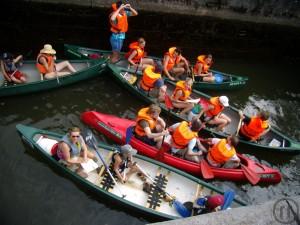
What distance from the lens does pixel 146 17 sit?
14.7 m

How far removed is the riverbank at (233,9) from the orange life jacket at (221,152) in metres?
8.16

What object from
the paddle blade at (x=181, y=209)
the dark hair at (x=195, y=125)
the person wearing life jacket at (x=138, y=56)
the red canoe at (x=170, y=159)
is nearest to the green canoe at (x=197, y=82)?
the person wearing life jacket at (x=138, y=56)

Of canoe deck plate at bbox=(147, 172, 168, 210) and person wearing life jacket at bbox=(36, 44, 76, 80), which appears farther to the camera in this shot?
person wearing life jacket at bbox=(36, 44, 76, 80)

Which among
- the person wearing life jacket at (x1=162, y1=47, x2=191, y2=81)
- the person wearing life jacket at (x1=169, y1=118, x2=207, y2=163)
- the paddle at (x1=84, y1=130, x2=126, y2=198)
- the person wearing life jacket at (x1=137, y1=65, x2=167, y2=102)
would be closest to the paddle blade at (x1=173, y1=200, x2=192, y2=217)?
the paddle at (x1=84, y1=130, x2=126, y2=198)

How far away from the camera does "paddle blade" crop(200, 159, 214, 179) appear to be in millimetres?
8758

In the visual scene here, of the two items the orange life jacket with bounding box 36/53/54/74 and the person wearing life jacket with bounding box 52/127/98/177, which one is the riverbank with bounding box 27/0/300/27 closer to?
the orange life jacket with bounding box 36/53/54/74

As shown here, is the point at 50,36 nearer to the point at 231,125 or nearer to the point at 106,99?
the point at 106,99

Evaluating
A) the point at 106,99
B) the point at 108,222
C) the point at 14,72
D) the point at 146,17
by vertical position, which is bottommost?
the point at 108,222

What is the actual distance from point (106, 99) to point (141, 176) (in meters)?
3.64

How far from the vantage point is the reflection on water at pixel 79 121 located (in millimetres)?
7910

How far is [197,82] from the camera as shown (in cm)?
1173

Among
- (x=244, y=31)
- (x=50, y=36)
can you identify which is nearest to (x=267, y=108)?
(x=244, y=31)

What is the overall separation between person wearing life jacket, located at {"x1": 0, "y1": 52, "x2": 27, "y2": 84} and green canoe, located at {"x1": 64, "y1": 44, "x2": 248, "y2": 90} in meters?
2.17

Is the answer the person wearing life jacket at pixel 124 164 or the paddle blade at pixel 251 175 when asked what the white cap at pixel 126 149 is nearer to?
the person wearing life jacket at pixel 124 164
